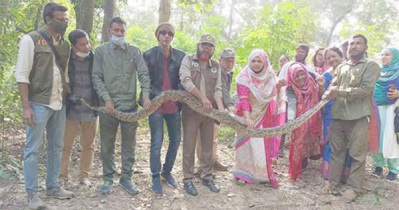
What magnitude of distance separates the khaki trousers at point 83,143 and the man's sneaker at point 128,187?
60 centimetres

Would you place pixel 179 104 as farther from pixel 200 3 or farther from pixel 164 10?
pixel 164 10

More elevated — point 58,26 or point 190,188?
point 58,26

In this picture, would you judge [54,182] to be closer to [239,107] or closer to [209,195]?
[209,195]

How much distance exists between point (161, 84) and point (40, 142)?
1.75 m

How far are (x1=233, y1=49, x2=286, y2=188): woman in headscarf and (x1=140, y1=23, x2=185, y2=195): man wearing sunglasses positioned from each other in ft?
3.60

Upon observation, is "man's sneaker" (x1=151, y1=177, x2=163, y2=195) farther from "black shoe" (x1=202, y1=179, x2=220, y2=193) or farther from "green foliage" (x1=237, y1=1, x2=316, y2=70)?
"green foliage" (x1=237, y1=1, x2=316, y2=70)

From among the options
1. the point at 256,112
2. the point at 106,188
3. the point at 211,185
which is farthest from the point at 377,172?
the point at 106,188

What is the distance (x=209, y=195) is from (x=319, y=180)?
217cm

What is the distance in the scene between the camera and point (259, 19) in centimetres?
867

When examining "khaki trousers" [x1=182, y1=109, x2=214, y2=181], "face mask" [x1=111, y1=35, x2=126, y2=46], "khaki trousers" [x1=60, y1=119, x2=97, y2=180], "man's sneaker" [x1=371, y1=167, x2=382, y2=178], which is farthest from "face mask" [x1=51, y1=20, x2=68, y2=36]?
"man's sneaker" [x1=371, y1=167, x2=382, y2=178]

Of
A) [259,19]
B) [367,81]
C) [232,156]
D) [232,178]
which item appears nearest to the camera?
[367,81]

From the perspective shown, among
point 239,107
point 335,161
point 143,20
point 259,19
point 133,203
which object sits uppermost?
point 143,20

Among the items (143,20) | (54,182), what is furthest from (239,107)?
(143,20)

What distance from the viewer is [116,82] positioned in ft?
14.9
